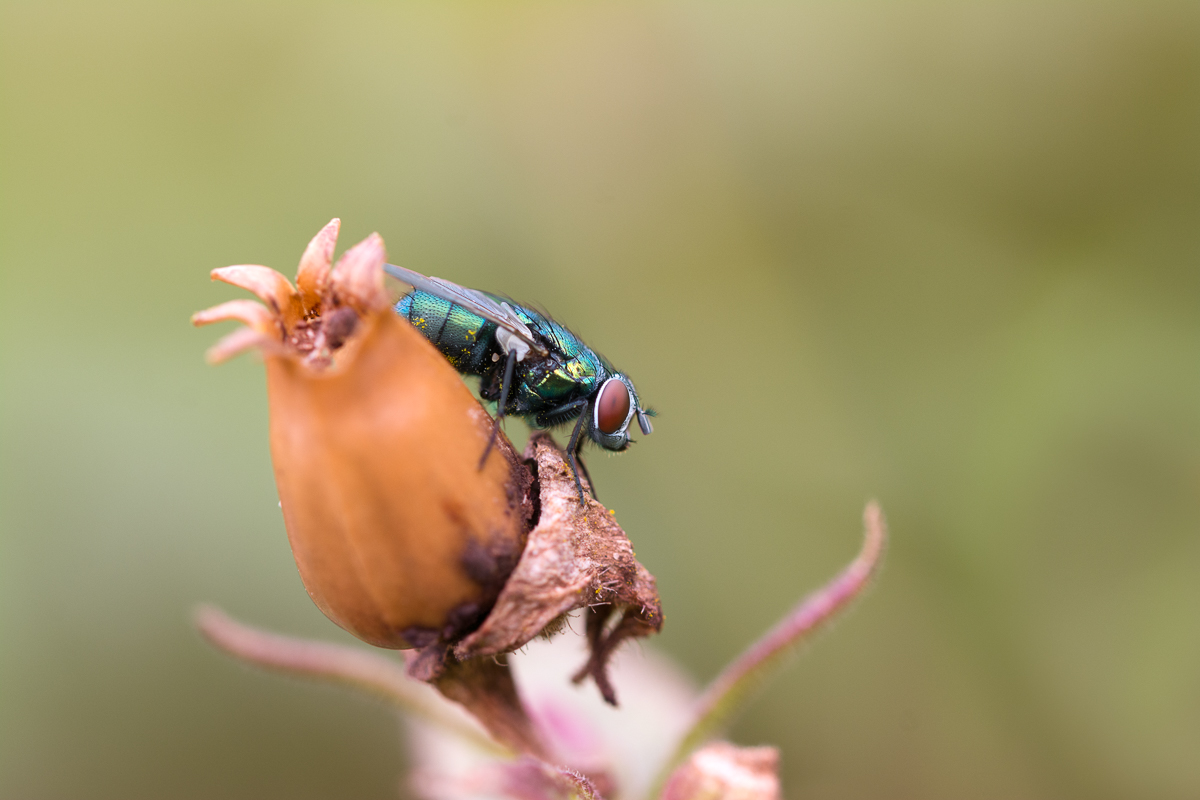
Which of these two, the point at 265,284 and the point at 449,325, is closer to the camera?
the point at 265,284

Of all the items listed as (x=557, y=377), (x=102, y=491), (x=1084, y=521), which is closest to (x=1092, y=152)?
(x=1084, y=521)

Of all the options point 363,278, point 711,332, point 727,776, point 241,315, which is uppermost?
point 363,278

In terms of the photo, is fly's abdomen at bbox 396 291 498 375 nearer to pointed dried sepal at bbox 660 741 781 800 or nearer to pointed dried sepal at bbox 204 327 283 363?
pointed dried sepal at bbox 204 327 283 363

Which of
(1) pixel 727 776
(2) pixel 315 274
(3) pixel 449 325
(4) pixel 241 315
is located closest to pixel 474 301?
(3) pixel 449 325

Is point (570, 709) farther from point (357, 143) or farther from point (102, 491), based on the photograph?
point (357, 143)

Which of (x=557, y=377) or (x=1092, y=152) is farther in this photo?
(x=1092, y=152)

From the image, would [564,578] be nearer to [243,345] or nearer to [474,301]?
[243,345]

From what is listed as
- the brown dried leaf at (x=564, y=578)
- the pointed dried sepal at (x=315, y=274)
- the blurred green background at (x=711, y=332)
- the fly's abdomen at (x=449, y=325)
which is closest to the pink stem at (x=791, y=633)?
the brown dried leaf at (x=564, y=578)
